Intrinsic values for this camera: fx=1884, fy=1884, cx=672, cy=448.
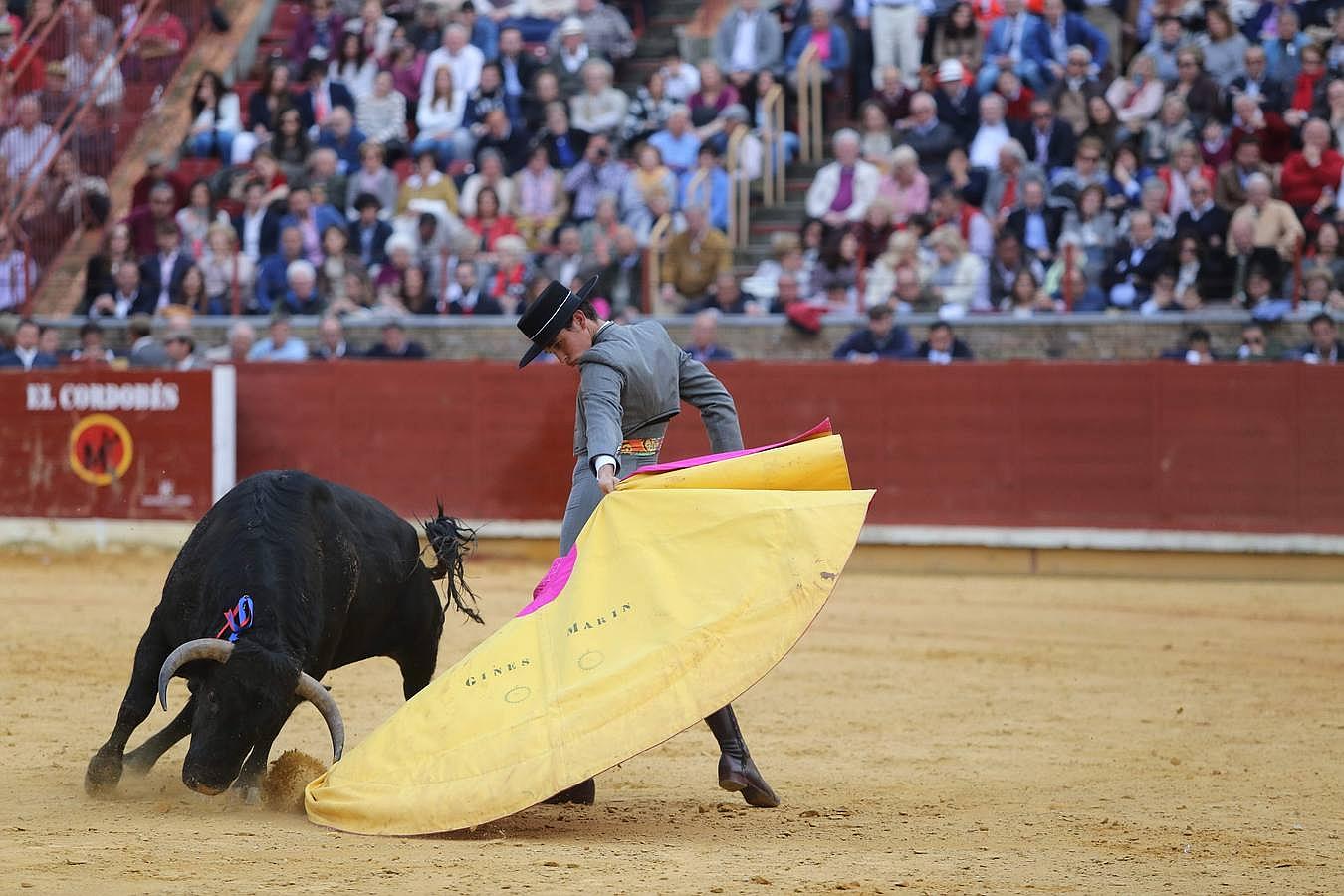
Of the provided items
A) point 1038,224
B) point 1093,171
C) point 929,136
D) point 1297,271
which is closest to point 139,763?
point 1038,224

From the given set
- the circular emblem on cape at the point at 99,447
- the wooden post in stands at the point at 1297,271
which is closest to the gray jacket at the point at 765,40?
the wooden post in stands at the point at 1297,271

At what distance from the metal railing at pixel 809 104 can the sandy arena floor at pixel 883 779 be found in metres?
5.05

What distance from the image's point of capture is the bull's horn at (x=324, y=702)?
4918mm

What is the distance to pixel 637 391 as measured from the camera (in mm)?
5160

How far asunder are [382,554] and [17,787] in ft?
4.05

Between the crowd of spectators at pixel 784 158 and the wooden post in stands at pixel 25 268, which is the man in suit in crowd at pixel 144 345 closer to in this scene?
the crowd of spectators at pixel 784 158

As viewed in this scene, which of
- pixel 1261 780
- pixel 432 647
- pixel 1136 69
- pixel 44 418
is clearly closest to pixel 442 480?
pixel 44 418

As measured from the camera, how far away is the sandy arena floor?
4.31 meters

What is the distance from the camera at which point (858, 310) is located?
41.4ft

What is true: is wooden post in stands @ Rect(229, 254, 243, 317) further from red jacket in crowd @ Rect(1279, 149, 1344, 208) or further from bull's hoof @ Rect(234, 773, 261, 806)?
bull's hoof @ Rect(234, 773, 261, 806)

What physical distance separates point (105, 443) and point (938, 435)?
218 inches

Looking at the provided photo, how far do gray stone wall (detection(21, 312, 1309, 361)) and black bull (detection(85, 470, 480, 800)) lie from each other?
22.3 feet

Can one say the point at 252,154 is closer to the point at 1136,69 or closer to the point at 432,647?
the point at 1136,69

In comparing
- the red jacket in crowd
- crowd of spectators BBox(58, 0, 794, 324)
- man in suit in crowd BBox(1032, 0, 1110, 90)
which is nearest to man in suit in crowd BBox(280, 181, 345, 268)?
crowd of spectators BBox(58, 0, 794, 324)
